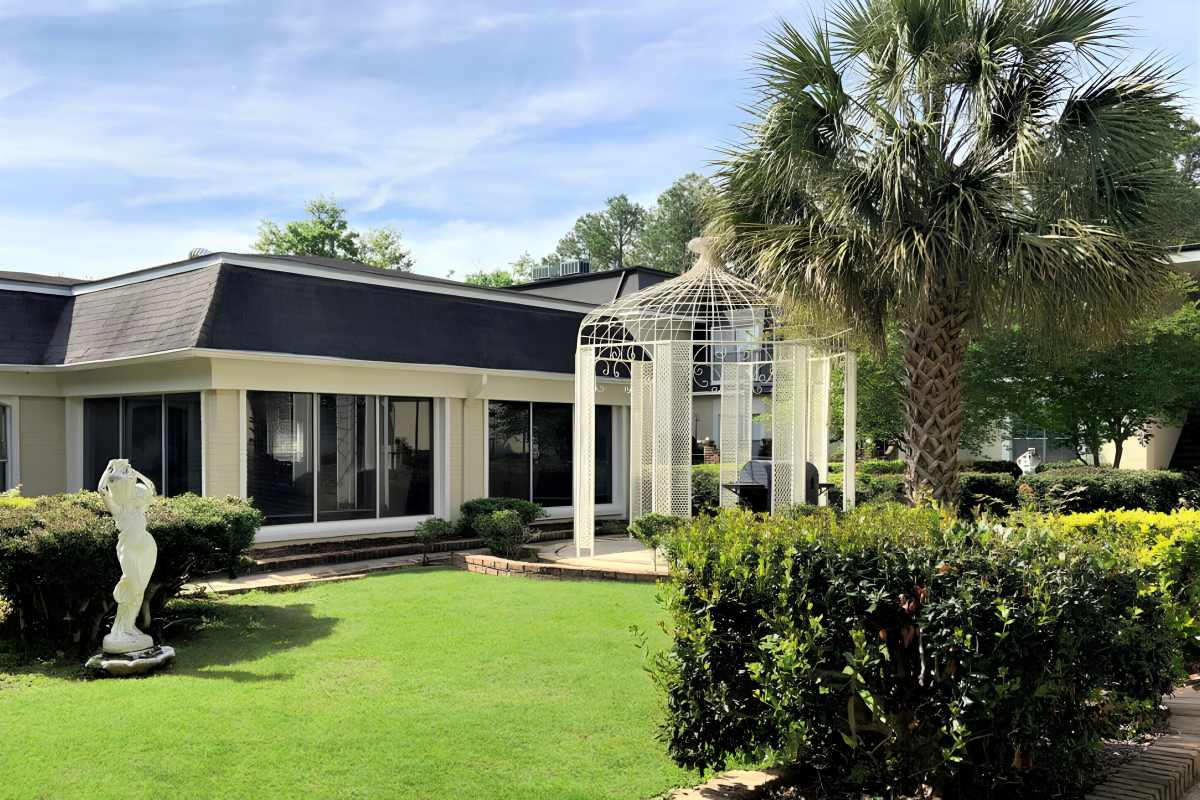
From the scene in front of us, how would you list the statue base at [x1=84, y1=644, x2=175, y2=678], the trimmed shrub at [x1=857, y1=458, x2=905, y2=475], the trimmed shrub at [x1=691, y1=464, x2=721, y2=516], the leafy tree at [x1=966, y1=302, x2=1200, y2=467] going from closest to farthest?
the statue base at [x1=84, y1=644, x2=175, y2=678] < the leafy tree at [x1=966, y1=302, x2=1200, y2=467] < the trimmed shrub at [x1=691, y1=464, x2=721, y2=516] < the trimmed shrub at [x1=857, y1=458, x2=905, y2=475]

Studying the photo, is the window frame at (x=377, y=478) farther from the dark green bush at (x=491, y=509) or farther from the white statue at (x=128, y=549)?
the white statue at (x=128, y=549)

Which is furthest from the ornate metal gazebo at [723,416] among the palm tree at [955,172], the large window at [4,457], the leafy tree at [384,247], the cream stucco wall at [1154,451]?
the leafy tree at [384,247]

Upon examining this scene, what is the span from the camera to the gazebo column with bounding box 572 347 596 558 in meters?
13.6

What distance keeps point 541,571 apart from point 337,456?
4.49 meters

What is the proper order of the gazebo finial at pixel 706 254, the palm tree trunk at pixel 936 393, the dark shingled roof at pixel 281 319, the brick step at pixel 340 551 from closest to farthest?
1. the palm tree trunk at pixel 936 393
2. the brick step at pixel 340 551
3. the dark shingled roof at pixel 281 319
4. the gazebo finial at pixel 706 254

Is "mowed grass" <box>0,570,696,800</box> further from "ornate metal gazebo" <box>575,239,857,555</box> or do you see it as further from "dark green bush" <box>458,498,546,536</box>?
"dark green bush" <box>458,498,546,536</box>

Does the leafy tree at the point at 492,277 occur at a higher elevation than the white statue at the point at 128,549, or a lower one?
higher

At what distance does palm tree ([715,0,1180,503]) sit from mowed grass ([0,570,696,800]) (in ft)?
15.3

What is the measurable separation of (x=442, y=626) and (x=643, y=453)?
578 centimetres

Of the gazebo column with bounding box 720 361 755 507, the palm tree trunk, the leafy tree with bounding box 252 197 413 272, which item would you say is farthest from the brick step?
the leafy tree with bounding box 252 197 413 272

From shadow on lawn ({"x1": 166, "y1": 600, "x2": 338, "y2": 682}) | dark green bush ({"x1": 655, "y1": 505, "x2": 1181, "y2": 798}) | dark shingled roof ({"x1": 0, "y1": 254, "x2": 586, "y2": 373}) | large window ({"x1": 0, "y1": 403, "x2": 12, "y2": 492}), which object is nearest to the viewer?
dark green bush ({"x1": 655, "y1": 505, "x2": 1181, "y2": 798})

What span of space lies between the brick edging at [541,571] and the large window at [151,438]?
441cm

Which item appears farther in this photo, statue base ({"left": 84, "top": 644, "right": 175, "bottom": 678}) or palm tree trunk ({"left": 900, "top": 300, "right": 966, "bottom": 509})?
palm tree trunk ({"left": 900, "top": 300, "right": 966, "bottom": 509})

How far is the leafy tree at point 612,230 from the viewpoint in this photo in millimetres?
62406
